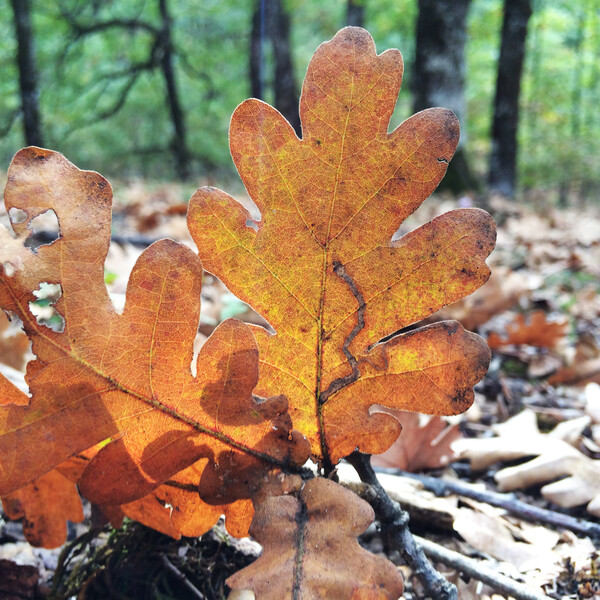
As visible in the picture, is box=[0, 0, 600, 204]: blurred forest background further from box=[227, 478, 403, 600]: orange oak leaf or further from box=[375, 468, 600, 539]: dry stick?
box=[227, 478, 403, 600]: orange oak leaf

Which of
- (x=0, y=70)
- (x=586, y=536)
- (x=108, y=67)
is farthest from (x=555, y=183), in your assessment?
(x=586, y=536)

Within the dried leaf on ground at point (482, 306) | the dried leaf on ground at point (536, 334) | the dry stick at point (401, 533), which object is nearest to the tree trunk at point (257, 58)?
the dried leaf on ground at point (482, 306)

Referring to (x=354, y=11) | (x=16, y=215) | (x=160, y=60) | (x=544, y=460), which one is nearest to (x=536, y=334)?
(x=544, y=460)

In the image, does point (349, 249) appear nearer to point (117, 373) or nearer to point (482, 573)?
point (117, 373)

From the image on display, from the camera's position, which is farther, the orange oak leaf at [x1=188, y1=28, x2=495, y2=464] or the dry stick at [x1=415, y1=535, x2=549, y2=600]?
the dry stick at [x1=415, y1=535, x2=549, y2=600]

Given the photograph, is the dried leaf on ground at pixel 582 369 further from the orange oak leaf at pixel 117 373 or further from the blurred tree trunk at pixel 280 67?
the blurred tree trunk at pixel 280 67

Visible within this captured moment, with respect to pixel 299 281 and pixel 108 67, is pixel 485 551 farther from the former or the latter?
pixel 108 67

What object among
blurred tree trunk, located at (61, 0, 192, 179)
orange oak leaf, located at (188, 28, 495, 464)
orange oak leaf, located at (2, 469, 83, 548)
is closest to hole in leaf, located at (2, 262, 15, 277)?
orange oak leaf, located at (188, 28, 495, 464)
